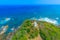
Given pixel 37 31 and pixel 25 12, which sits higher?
pixel 25 12

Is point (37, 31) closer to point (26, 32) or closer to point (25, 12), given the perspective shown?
point (26, 32)

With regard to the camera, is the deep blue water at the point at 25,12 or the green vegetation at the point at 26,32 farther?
the deep blue water at the point at 25,12

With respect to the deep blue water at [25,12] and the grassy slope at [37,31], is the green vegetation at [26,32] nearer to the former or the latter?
the grassy slope at [37,31]

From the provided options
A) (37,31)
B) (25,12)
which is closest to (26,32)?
(37,31)

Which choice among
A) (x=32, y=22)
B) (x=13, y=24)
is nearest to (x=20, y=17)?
(x=13, y=24)

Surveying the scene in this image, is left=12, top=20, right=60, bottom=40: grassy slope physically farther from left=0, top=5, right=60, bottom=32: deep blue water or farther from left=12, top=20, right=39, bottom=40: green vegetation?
left=0, top=5, right=60, bottom=32: deep blue water

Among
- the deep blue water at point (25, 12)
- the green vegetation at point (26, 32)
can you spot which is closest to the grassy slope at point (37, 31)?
the green vegetation at point (26, 32)

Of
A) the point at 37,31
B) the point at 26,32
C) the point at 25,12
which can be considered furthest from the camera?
the point at 25,12

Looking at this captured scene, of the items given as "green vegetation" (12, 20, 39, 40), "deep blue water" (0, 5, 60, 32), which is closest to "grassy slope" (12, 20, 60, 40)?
"green vegetation" (12, 20, 39, 40)
